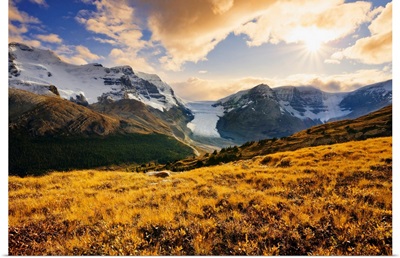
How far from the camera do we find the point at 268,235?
27.4 ft

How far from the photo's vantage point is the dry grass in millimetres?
7926

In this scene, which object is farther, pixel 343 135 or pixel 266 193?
pixel 343 135

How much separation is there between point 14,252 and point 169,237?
17.0 feet

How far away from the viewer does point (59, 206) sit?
12305 mm

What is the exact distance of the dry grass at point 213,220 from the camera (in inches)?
312

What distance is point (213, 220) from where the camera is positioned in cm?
970

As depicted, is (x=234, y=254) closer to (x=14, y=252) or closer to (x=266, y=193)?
(x=266, y=193)

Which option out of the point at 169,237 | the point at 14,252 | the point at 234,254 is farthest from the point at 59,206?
the point at 234,254

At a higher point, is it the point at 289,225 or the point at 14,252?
the point at 289,225
